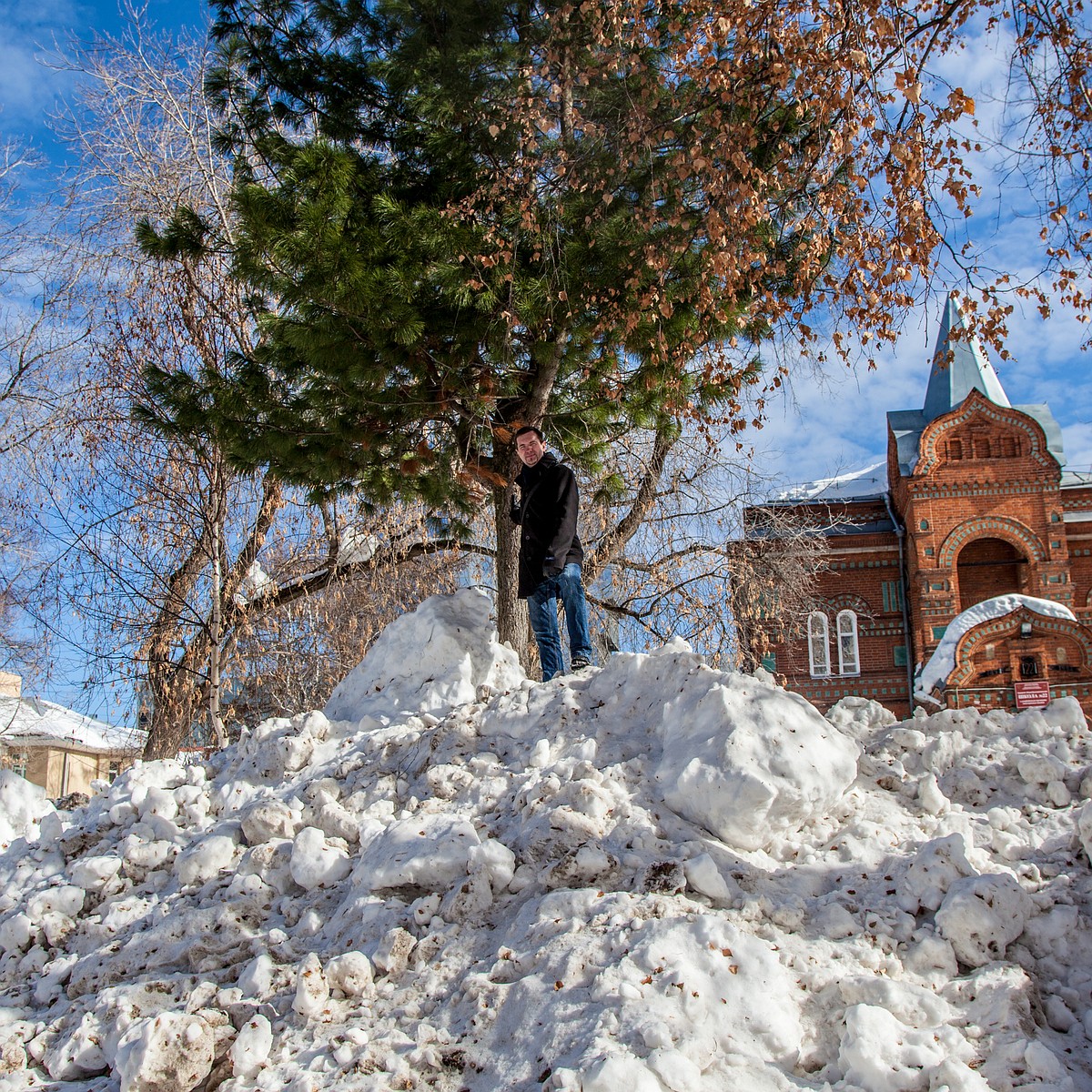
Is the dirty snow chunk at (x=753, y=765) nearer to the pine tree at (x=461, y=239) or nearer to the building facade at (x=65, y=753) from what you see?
the pine tree at (x=461, y=239)

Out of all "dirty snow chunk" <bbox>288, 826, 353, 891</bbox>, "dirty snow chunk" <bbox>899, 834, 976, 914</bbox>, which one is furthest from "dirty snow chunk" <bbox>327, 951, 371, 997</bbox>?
"dirty snow chunk" <bbox>899, 834, 976, 914</bbox>

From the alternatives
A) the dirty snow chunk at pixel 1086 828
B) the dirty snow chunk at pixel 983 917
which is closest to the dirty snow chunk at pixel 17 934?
the dirty snow chunk at pixel 983 917

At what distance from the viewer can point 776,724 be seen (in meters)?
3.94

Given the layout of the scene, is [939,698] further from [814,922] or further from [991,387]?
[814,922]

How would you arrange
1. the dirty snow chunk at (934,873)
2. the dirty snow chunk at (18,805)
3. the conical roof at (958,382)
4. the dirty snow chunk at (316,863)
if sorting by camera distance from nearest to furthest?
the dirty snow chunk at (934,873) → the dirty snow chunk at (316,863) → the dirty snow chunk at (18,805) → the conical roof at (958,382)

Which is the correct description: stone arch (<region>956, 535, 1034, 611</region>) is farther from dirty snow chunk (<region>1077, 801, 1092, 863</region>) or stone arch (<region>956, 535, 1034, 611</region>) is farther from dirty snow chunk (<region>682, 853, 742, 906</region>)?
dirty snow chunk (<region>682, 853, 742, 906</region>)

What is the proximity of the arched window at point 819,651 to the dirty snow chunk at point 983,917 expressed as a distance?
→ 1739 centimetres

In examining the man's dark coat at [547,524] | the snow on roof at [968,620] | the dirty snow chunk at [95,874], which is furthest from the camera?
the snow on roof at [968,620]

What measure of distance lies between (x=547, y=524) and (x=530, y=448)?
1.67 feet

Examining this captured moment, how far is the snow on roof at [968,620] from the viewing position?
58.8ft

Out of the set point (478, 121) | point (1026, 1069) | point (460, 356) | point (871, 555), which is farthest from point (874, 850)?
point (871, 555)

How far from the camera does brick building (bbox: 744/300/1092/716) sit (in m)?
19.5

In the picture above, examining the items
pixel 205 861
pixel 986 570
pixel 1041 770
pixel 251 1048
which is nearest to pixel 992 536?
pixel 986 570

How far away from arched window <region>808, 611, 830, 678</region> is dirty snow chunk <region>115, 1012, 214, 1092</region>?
18406mm
